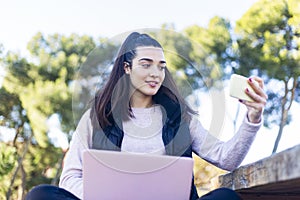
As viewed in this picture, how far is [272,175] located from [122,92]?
658 millimetres

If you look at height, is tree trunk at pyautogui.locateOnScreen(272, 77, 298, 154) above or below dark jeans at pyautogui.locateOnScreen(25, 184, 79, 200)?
above

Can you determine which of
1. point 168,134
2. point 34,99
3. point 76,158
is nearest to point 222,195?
point 168,134

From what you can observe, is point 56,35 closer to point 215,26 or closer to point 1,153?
point 1,153

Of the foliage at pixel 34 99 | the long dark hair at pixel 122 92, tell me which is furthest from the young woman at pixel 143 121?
the foliage at pixel 34 99

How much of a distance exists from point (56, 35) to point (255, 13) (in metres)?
4.00

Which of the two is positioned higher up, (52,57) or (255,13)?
(255,13)

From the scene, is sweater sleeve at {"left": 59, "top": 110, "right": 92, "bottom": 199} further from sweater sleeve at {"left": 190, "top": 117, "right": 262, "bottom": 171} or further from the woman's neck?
sweater sleeve at {"left": 190, "top": 117, "right": 262, "bottom": 171}

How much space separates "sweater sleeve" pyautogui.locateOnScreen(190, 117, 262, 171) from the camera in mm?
1168

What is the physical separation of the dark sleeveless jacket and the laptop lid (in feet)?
0.69

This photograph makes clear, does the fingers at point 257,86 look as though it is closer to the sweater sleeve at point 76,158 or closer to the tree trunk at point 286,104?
the sweater sleeve at point 76,158

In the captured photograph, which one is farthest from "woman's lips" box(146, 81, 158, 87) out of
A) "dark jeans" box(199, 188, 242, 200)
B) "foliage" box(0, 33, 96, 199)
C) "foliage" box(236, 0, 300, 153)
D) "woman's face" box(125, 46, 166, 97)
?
"foliage" box(0, 33, 96, 199)

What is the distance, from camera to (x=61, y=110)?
7.77 m

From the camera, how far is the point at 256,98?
3.56 ft

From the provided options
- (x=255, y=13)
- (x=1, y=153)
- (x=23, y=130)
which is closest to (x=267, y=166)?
(x=255, y=13)
